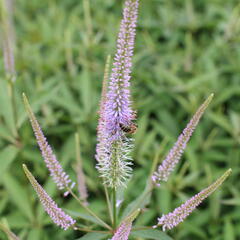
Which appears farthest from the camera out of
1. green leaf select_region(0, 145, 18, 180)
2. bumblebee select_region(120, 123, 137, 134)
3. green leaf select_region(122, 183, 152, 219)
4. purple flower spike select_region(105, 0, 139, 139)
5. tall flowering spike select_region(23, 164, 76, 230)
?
green leaf select_region(0, 145, 18, 180)

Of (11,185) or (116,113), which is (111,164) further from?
(11,185)

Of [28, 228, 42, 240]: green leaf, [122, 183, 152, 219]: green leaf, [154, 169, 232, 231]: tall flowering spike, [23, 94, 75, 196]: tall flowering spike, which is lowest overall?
[28, 228, 42, 240]: green leaf

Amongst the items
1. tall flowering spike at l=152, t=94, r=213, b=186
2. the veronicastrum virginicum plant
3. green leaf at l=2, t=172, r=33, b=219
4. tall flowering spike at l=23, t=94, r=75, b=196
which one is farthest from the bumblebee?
green leaf at l=2, t=172, r=33, b=219

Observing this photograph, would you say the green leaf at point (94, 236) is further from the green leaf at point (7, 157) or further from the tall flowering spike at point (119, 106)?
the green leaf at point (7, 157)

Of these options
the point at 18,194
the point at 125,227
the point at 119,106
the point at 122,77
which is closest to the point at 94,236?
the point at 125,227

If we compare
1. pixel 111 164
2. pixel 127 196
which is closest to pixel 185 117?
pixel 127 196

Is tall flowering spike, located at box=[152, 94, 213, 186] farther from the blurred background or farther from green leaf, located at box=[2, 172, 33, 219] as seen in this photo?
green leaf, located at box=[2, 172, 33, 219]
